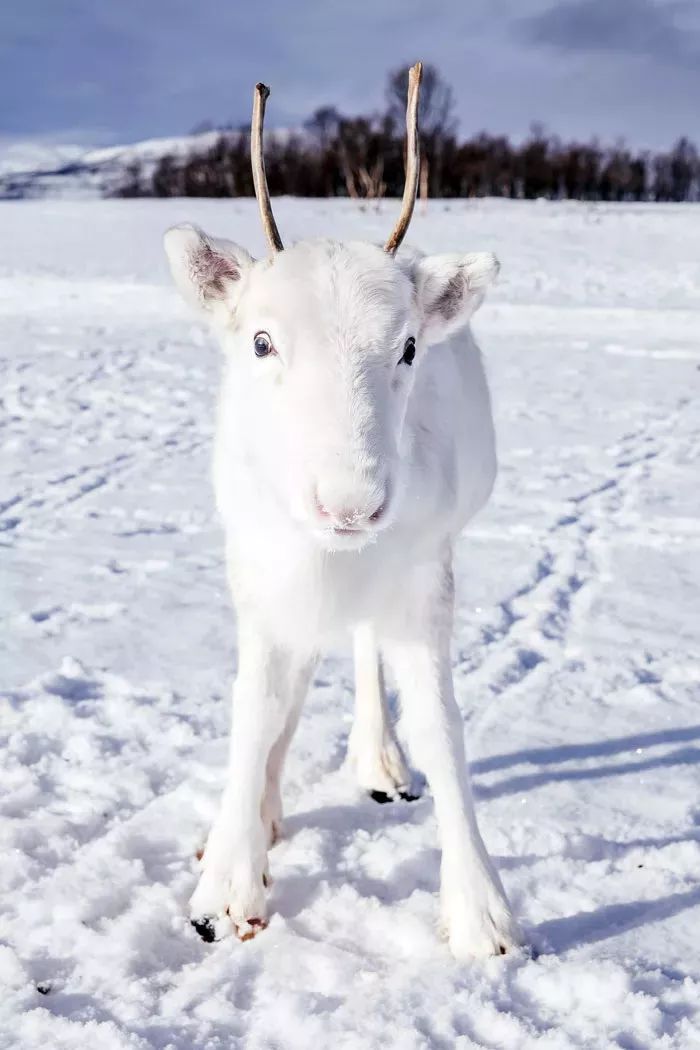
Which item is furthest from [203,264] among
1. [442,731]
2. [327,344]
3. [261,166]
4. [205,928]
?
[205,928]

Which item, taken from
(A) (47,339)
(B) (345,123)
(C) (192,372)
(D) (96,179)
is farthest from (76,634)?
(D) (96,179)

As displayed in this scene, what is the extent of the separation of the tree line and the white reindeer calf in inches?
1748

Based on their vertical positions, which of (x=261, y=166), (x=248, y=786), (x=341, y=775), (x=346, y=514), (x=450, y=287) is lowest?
(x=341, y=775)

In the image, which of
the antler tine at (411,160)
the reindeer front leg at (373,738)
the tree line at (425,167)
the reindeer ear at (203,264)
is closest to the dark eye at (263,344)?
the reindeer ear at (203,264)

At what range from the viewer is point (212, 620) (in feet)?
15.6

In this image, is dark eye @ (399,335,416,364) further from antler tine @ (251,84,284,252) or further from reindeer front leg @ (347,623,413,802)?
reindeer front leg @ (347,623,413,802)

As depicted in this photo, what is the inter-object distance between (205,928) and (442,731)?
0.78 m

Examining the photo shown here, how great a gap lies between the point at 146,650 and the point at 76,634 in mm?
370

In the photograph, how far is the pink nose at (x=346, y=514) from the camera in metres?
1.95

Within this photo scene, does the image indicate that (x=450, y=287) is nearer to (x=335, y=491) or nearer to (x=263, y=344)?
(x=263, y=344)

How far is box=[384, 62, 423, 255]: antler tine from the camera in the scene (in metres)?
2.39

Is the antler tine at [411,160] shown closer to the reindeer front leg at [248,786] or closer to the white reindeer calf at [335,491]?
the white reindeer calf at [335,491]

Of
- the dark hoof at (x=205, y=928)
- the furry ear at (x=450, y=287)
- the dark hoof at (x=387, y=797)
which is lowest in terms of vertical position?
the dark hoof at (x=387, y=797)

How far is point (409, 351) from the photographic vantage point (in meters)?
2.37
